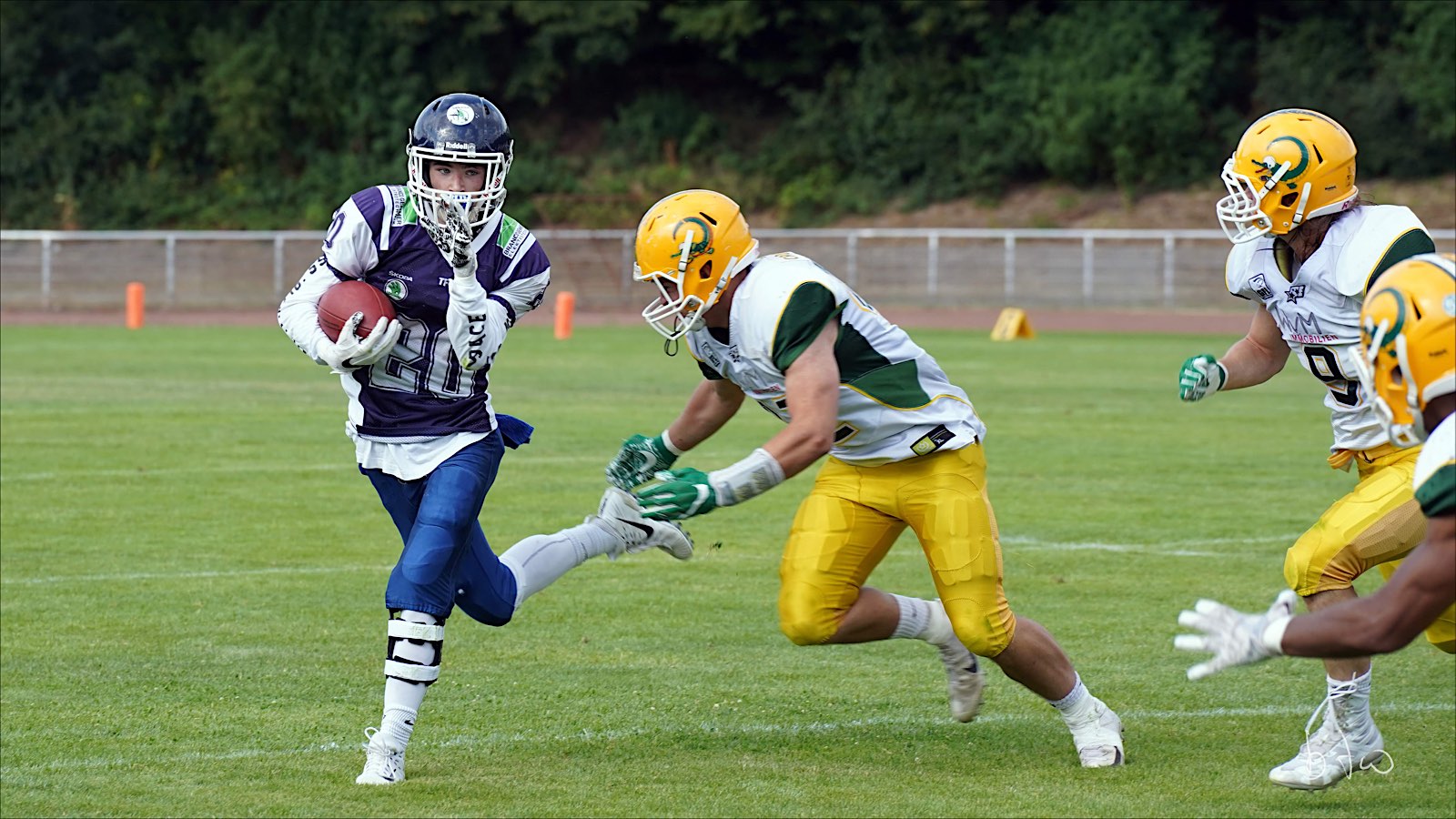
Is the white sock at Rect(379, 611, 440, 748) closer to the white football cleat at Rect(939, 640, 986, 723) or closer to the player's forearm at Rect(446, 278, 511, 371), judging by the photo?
the player's forearm at Rect(446, 278, 511, 371)

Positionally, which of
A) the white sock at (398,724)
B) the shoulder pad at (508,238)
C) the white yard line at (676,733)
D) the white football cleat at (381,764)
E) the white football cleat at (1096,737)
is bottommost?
the white yard line at (676,733)

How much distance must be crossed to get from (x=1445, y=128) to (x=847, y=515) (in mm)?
34284

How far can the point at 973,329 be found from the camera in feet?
99.7

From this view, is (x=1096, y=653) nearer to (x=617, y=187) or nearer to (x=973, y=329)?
(x=973, y=329)

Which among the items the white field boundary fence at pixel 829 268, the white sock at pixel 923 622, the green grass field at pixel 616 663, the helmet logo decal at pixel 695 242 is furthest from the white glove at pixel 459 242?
the white field boundary fence at pixel 829 268

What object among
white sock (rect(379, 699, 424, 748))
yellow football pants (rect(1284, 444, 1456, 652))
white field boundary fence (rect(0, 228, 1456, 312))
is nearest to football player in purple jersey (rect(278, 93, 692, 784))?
white sock (rect(379, 699, 424, 748))

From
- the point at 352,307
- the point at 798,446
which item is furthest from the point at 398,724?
the point at 798,446

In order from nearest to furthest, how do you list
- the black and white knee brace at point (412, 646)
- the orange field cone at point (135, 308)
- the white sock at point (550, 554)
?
the black and white knee brace at point (412, 646)
the white sock at point (550, 554)
the orange field cone at point (135, 308)

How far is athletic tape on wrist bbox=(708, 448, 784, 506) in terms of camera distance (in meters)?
4.68

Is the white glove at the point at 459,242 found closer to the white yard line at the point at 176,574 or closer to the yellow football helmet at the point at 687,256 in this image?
the yellow football helmet at the point at 687,256

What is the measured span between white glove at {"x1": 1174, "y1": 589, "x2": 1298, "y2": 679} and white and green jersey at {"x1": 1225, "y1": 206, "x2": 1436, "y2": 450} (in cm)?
198

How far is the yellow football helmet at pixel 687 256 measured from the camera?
4988mm

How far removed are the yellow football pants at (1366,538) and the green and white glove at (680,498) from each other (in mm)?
1824

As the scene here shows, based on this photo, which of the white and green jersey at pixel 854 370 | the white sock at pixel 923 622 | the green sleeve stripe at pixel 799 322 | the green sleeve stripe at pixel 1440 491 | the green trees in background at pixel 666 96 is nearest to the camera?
the green sleeve stripe at pixel 1440 491
